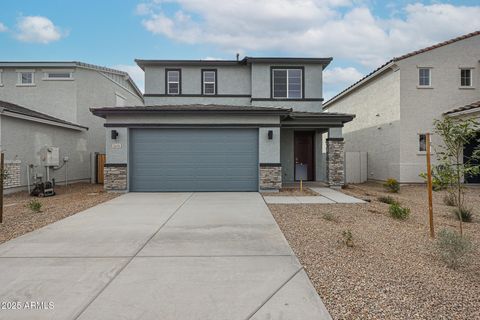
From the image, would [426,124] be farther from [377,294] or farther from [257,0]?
[377,294]

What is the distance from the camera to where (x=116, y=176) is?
12.0m

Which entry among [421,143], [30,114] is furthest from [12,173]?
[421,143]

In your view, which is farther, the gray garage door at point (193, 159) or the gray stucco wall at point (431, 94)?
the gray stucco wall at point (431, 94)

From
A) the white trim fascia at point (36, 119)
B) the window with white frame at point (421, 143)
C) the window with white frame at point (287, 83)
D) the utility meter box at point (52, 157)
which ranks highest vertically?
the window with white frame at point (287, 83)

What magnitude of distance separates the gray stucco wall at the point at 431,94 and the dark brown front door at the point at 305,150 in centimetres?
467

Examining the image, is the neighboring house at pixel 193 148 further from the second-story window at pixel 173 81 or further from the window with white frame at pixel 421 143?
the window with white frame at pixel 421 143

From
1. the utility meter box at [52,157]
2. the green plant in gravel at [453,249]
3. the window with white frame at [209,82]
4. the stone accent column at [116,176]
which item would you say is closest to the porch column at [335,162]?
the window with white frame at [209,82]

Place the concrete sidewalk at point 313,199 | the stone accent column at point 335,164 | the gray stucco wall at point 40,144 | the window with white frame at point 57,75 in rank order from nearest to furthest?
the concrete sidewalk at point 313,199
the gray stucco wall at point 40,144
the stone accent column at point 335,164
the window with white frame at point 57,75

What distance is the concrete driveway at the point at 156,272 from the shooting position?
306cm

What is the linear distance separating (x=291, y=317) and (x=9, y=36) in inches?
959

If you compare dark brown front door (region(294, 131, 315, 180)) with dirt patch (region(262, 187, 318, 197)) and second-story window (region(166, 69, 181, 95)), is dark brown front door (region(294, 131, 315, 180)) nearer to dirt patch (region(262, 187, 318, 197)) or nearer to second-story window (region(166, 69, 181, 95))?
dirt patch (region(262, 187, 318, 197))

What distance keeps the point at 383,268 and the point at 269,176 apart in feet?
26.1

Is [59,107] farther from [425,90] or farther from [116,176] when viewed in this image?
[425,90]

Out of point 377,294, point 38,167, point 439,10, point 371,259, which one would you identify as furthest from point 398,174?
point 38,167
